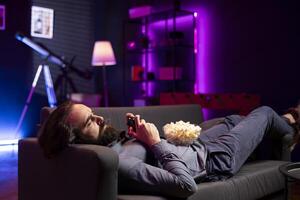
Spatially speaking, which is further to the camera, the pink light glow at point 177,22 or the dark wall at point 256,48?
the pink light glow at point 177,22

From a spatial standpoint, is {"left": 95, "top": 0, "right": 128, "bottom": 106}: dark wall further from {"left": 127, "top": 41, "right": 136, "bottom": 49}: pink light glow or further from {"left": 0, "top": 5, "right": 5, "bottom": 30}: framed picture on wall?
{"left": 0, "top": 5, "right": 5, "bottom": 30}: framed picture on wall

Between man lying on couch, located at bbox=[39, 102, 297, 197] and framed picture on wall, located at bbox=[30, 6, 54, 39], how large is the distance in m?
4.80

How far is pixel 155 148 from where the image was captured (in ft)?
5.75

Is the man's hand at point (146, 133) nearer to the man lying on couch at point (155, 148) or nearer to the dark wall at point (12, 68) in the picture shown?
the man lying on couch at point (155, 148)

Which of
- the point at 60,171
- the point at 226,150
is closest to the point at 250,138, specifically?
the point at 226,150

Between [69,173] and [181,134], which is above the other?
[181,134]

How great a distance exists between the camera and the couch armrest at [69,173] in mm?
1431

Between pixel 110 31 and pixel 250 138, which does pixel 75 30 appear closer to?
pixel 110 31

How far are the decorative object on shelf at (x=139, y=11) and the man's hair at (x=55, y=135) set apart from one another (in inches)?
162

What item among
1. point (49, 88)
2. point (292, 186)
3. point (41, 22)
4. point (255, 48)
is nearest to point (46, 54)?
point (49, 88)

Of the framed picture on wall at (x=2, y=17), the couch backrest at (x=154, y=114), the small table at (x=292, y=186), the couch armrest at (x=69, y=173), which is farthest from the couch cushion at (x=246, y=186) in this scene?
the framed picture on wall at (x=2, y=17)

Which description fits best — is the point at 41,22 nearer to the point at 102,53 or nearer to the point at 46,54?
the point at 46,54

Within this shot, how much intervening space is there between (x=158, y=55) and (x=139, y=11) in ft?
2.34

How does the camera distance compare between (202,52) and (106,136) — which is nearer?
(106,136)
